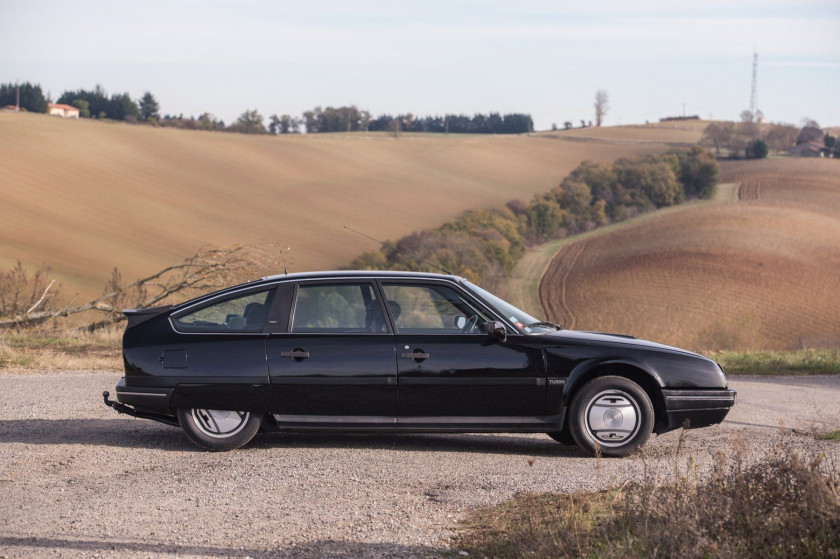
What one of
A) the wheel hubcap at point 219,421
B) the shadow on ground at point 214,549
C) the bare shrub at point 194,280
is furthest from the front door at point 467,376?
the bare shrub at point 194,280

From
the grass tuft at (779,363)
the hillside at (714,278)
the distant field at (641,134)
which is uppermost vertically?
the distant field at (641,134)

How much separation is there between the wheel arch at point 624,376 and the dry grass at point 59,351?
26.7 feet

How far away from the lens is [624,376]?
7832mm

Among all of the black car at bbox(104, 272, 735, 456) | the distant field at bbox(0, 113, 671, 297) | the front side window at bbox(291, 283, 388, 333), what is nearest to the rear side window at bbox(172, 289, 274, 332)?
the black car at bbox(104, 272, 735, 456)

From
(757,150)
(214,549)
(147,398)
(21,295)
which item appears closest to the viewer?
(214,549)

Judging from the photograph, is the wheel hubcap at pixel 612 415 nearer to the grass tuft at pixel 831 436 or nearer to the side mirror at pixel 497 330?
the side mirror at pixel 497 330

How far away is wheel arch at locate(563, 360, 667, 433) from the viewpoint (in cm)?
767

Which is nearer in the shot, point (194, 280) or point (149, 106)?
point (194, 280)

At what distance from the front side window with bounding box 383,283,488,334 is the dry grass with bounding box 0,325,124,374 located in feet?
23.3

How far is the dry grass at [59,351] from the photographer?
13.5m

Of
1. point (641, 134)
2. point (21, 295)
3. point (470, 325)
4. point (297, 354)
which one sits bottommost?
point (21, 295)

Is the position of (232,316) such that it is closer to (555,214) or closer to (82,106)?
(555,214)

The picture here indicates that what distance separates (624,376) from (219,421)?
3409 millimetres

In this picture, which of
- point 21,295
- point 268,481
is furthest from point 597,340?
point 21,295
